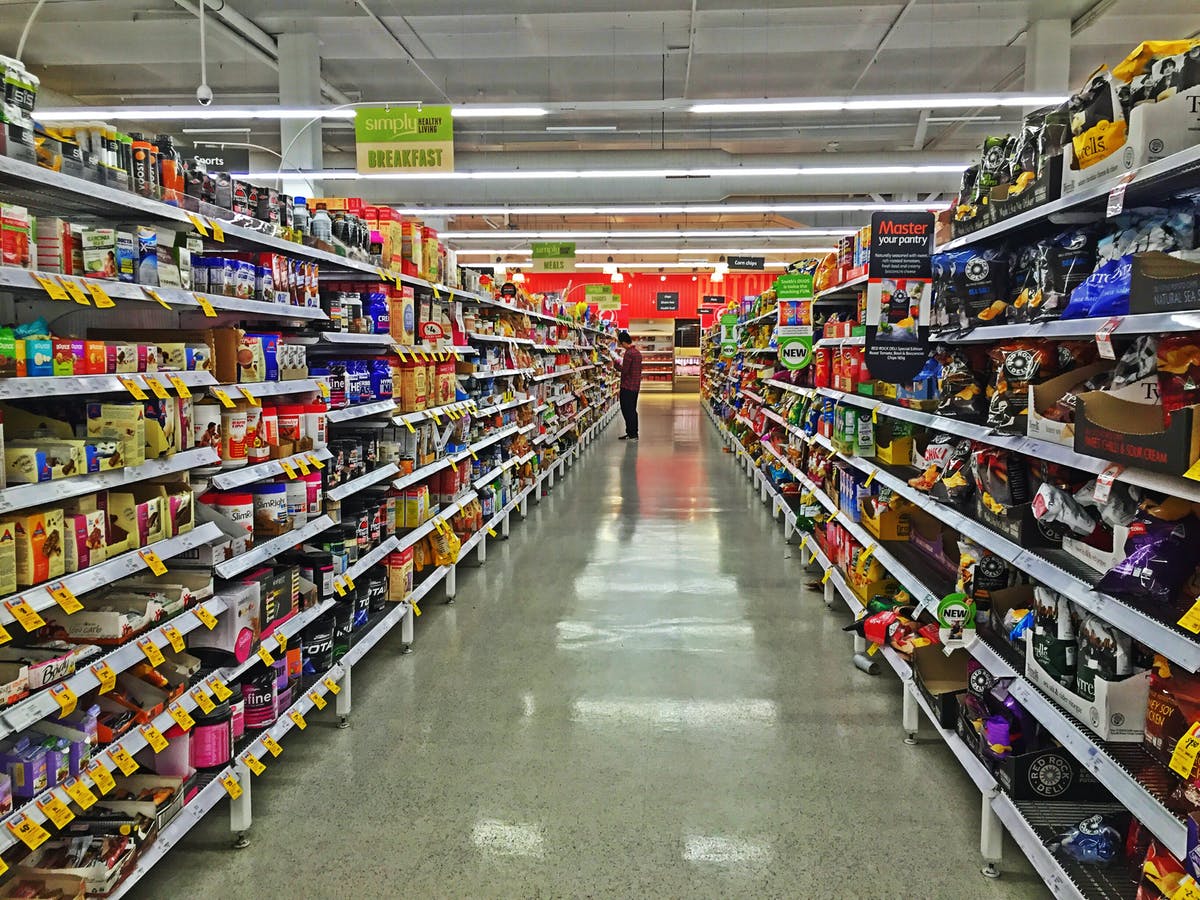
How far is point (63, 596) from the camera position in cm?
197

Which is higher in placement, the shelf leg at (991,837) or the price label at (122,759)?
the price label at (122,759)

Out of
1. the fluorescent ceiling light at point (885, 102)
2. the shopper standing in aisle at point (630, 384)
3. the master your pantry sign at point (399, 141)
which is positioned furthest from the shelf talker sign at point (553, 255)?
the fluorescent ceiling light at point (885, 102)

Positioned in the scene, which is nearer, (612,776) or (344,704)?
(612,776)

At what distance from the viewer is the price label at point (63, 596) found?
1.95 meters

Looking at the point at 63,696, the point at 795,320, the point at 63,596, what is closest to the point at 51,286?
the point at 63,596

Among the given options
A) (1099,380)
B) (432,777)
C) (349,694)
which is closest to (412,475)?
(349,694)

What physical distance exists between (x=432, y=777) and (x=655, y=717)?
1.01 meters

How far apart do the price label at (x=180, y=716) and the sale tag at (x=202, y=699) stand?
0.05 metres

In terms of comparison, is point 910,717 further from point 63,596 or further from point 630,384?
point 630,384

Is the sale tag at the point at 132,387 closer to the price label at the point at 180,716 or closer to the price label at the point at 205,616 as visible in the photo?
the price label at the point at 205,616

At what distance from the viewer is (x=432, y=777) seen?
3031 millimetres

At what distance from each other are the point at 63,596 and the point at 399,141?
23.0ft

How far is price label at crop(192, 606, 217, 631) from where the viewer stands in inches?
98.1

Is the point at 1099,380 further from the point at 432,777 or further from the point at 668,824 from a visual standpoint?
the point at 432,777
